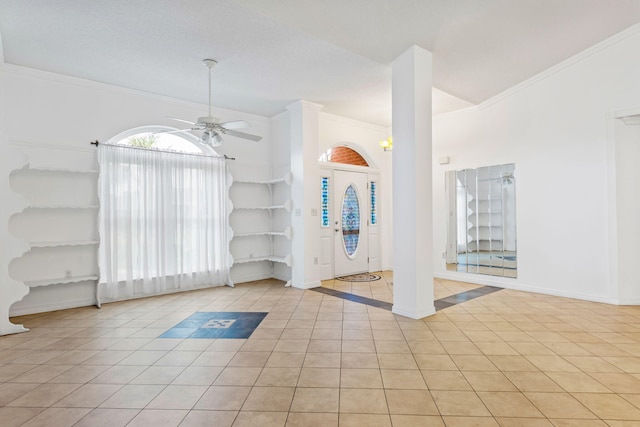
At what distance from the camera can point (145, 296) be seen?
16.4 feet

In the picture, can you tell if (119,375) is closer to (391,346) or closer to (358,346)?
(358,346)

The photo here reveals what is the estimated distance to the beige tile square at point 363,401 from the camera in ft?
6.71

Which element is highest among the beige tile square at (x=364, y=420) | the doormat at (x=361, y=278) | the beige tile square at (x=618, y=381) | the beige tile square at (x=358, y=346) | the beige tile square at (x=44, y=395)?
the doormat at (x=361, y=278)

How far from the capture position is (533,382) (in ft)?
7.70

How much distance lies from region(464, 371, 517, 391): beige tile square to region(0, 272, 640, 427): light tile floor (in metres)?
0.01

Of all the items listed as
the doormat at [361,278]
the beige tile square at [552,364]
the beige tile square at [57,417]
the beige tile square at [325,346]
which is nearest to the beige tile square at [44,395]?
the beige tile square at [57,417]

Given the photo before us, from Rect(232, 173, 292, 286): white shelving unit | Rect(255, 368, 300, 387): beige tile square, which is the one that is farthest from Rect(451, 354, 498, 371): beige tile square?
Rect(232, 173, 292, 286): white shelving unit

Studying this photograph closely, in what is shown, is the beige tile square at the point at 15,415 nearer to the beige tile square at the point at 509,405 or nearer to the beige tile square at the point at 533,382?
the beige tile square at the point at 509,405

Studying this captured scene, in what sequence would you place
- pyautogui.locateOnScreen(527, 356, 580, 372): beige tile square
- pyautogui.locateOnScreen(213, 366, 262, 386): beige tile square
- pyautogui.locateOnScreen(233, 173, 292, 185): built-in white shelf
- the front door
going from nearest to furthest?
pyautogui.locateOnScreen(213, 366, 262, 386): beige tile square → pyautogui.locateOnScreen(527, 356, 580, 372): beige tile square → pyautogui.locateOnScreen(233, 173, 292, 185): built-in white shelf → the front door

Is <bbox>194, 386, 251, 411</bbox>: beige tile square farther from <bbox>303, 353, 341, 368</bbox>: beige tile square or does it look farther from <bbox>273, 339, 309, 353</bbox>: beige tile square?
<bbox>273, 339, 309, 353</bbox>: beige tile square

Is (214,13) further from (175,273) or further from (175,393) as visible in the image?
(175,273)

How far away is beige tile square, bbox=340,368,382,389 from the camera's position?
2.35 meters

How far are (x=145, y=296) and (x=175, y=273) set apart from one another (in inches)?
20.5

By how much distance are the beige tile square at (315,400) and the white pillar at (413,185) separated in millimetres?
1856
